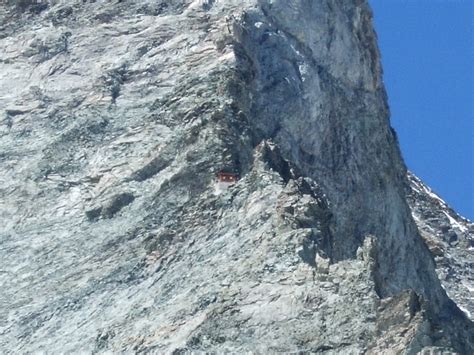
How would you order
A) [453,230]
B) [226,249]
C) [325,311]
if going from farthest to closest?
1. [453,230]
2. [226,249]
3. [325,311]

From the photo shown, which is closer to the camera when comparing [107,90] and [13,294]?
[13,294]

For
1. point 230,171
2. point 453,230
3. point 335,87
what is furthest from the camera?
point 453,230

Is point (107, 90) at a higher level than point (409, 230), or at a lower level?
higher

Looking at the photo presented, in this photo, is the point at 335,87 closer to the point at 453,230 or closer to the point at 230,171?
the point at 230,171

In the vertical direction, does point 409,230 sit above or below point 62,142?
below

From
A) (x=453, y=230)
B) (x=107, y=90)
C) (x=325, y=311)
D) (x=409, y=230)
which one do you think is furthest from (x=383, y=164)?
(x=325, y=311)

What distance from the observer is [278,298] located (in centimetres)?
7312

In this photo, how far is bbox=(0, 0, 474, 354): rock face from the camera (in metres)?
73.2

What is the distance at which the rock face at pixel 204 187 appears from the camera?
73.2m

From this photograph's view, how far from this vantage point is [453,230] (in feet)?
403

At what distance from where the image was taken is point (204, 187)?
83.1 m

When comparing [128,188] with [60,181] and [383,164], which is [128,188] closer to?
[60,181]

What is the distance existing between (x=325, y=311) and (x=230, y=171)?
1271 cm

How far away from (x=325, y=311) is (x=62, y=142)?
20.6 m
